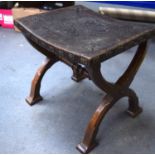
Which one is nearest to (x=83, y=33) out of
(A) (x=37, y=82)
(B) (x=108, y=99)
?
(B) (x=108, y=99)

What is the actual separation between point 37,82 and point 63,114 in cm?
23

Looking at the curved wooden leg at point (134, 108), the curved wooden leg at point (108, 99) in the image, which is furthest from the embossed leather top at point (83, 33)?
the curved wooden leg at point (134, 108)

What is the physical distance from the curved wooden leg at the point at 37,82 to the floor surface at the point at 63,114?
0.03m

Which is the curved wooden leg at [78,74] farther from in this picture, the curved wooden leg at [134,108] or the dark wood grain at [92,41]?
the curved wooden leg at [134,108]

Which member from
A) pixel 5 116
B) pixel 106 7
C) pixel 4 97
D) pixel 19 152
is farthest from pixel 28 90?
pixel 106 7

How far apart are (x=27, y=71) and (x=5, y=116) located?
445mm

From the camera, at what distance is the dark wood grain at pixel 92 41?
0.95 metres

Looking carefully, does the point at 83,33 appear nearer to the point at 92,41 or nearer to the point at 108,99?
the point at 92,41

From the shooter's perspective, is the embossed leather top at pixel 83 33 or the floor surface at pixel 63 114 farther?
the floor surface at pixel 63 114

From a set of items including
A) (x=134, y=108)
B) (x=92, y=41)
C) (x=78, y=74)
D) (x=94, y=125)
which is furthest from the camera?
(x=78, y=74)

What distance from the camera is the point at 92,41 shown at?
1.02m

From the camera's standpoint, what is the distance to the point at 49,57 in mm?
1354

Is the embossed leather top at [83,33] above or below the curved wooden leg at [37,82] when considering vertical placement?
above

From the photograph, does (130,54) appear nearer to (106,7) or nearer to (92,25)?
(106,7)
